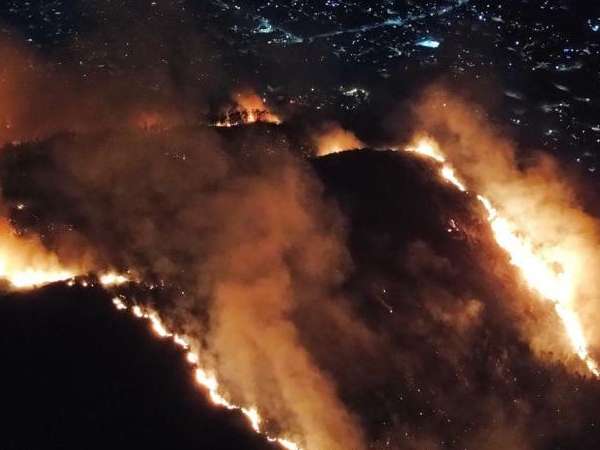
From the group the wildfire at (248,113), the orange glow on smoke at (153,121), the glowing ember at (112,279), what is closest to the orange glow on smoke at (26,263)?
the glowing ember at (112,279)

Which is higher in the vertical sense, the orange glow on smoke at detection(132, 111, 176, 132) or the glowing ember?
the glowing ember

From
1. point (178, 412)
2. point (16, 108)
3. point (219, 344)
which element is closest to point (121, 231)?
point (219, 344)

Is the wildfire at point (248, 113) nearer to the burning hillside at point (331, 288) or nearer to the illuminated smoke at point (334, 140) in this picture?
the illuminated smoke at point (334, 140)

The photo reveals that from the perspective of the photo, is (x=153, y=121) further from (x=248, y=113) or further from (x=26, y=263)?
(x=26, y=263)

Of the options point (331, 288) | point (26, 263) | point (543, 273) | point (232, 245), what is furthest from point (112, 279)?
point (543, 273)

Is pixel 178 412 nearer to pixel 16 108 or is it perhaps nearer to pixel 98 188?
pixel 98 188

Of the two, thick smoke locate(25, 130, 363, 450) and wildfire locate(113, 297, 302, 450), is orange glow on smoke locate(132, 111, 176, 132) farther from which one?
wildfire locate(113, 297, 302, 450)

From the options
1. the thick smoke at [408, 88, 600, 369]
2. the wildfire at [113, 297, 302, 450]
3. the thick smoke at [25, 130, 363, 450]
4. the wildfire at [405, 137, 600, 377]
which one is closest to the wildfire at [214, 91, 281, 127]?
the thick smoke at [25, 130, 363, 450]
